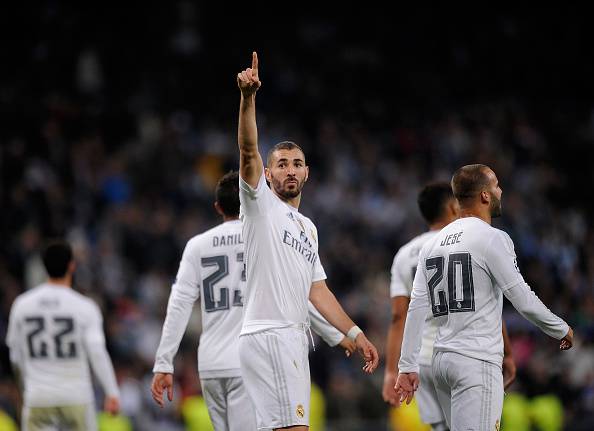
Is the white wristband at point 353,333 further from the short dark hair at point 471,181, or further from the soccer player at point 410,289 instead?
the soccer player at point 410,289

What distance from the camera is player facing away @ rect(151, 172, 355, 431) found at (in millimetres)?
8500

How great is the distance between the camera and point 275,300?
7383mm

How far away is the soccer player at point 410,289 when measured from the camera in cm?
930

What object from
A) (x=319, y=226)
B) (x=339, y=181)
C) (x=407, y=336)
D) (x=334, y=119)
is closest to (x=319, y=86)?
(x=334, y=119)

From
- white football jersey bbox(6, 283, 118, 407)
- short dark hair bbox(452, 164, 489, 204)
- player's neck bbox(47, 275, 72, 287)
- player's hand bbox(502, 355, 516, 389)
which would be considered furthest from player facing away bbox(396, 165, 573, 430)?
player's neck bbox(47, 275, 72, 287)

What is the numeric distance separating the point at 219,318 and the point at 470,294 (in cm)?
211

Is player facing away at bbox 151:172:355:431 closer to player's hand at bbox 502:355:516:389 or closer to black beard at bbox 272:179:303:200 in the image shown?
black beard at bbox 272:179:303:200

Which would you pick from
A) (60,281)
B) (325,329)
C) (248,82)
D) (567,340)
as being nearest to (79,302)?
(60,281)

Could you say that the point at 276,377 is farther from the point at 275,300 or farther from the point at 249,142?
the point at 249,142

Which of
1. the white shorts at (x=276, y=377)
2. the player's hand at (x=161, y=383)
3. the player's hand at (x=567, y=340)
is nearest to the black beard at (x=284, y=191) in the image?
the white shorts at (x=276, y=377)

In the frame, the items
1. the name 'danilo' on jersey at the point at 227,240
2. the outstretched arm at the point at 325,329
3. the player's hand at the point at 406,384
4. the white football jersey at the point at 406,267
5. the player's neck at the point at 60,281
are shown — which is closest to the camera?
the player's hand at the point at 406,384

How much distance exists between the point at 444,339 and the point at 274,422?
4.20 feet

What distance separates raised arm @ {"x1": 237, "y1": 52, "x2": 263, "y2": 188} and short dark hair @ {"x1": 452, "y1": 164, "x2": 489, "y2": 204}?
1.44m

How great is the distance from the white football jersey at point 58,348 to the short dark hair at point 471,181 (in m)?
3.96
